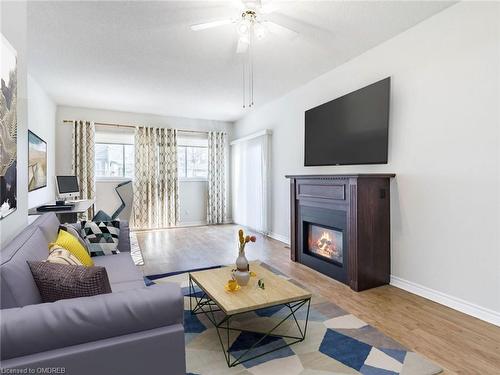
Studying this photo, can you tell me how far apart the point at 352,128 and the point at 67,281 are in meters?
3.05

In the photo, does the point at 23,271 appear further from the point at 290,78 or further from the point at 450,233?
the point at 290,78

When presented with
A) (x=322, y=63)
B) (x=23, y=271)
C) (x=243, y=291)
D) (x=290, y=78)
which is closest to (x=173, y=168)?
(x=290, y=78)

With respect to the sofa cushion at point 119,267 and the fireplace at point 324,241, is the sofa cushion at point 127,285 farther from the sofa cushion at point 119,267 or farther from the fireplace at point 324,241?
the fireplace at point 324,241

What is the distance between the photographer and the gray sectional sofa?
2.93 ft

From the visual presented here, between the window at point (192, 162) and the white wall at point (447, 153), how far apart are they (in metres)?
4.39

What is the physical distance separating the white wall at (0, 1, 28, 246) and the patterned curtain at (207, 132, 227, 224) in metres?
4.77

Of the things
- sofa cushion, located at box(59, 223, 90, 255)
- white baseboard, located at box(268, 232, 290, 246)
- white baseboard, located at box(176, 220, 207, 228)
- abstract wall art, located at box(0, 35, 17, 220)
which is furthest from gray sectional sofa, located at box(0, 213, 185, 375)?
white baseboard, located at box(176, 220, 207, 228)

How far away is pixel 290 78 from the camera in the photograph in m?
4.12

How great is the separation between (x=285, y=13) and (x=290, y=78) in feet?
5.33

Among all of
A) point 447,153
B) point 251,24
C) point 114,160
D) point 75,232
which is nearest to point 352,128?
point 447,153

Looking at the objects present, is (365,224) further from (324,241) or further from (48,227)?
(48,227)

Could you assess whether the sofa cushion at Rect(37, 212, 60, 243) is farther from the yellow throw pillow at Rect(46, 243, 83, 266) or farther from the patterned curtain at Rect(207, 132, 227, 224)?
the patterned curtain at Rect(207, 132, 227, 224)

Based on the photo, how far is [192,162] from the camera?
6879 mm

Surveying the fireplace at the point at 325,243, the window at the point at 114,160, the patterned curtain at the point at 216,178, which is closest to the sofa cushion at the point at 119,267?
the fireplace at the point at 325,243
